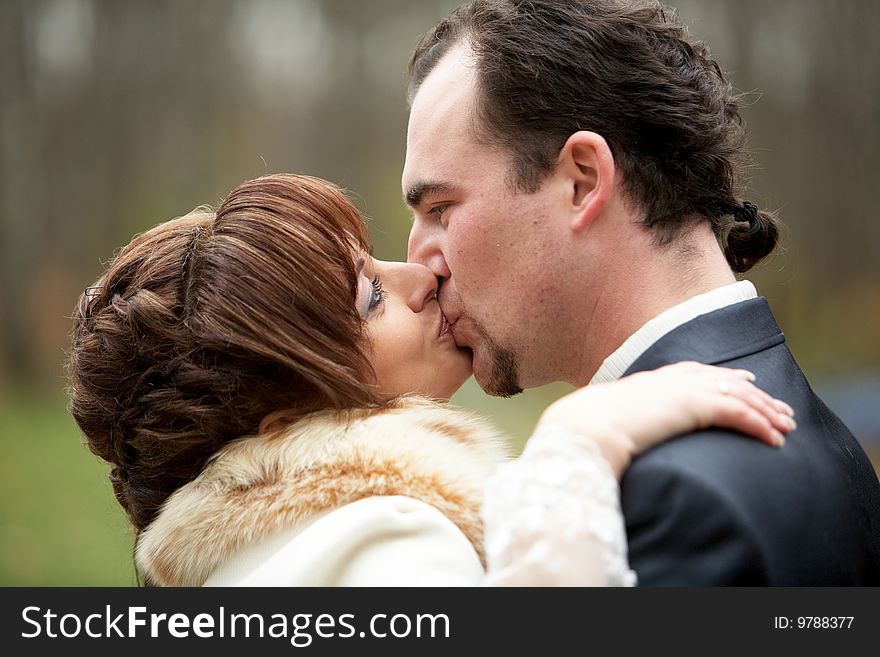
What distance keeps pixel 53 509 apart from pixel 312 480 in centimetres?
679

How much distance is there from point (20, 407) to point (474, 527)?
334 inches

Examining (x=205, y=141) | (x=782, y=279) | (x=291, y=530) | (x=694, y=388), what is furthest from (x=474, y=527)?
(x=205, y=141)

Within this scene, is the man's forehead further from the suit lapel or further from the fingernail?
the fingernail

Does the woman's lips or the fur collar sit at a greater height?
the woman's lips

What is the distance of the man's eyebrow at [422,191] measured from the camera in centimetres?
243

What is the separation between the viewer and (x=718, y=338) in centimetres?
199

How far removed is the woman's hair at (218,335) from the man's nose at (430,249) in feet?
0.95

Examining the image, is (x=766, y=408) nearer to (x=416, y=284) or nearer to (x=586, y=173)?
(x=586, y=173)

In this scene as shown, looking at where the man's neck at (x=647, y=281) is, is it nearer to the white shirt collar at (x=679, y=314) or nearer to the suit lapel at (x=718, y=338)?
the white shirt collar at (x=679, y=314)

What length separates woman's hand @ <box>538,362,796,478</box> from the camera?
162cm

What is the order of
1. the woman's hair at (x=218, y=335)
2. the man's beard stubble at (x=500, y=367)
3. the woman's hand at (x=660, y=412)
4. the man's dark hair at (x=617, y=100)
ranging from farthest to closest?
the man's beard stubble at (x=500, y=367), the man's dark hair at (x=617, y=100), the woman's hair at (x=218, y=335), the woman's hand at (x=660, y=412)

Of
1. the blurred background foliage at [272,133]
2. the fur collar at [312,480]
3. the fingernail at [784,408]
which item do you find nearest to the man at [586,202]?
the fingernail at [784,408]

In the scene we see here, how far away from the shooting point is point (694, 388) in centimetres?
170

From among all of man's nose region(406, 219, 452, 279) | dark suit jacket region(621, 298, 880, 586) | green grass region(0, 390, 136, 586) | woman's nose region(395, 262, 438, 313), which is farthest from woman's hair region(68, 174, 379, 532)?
green grass region(0, 390, 136, 586)
